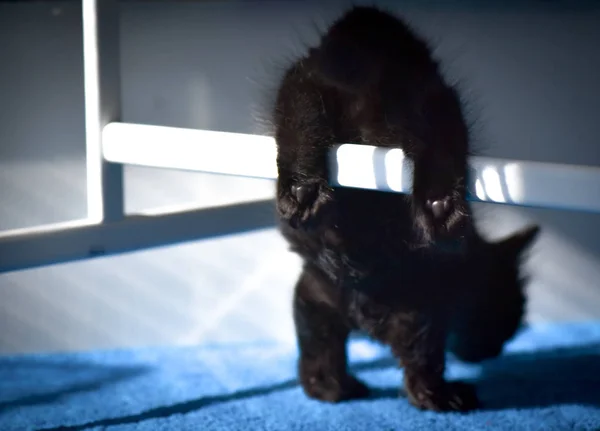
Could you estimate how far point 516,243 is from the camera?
1.03m

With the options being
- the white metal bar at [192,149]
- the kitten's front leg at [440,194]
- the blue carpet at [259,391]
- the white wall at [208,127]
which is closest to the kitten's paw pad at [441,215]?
the kitten's front leg at [440,194]

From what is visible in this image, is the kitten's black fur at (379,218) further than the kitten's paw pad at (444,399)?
No

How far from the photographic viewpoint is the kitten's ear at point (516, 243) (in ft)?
3.34

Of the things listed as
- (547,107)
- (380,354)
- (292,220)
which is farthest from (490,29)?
(292,220)

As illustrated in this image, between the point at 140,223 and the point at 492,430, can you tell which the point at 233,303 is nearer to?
the point at 140,223

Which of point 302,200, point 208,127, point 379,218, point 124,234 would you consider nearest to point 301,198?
point 302,200

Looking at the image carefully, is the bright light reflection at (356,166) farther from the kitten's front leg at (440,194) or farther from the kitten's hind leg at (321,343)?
the kitten's hind leg at (321,343)

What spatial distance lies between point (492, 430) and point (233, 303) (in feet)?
1.94

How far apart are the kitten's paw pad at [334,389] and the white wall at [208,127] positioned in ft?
1.27

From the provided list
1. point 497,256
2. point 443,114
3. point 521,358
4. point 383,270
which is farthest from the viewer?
point 521,358

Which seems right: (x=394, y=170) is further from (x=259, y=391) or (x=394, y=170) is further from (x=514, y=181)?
(x=259, y=391)

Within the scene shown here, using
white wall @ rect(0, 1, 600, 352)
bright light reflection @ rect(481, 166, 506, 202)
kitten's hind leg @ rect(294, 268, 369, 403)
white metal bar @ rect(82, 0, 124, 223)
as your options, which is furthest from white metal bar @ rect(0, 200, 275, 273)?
bright light reflection @ rect(481, 166, 506, 202)

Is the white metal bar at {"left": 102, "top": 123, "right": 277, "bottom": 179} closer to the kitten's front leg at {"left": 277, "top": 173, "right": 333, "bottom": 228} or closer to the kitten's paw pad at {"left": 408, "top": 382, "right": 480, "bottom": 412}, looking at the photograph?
the kitten's front leg at {"left": 277, "top": 173, "right": 333, "bottom": 228}

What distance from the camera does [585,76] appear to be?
1.22 meters
